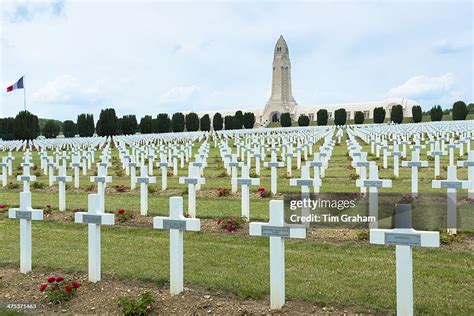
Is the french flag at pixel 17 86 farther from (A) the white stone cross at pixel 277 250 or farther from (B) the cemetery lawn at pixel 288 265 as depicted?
(A) the white stone cross at pixel 277 250

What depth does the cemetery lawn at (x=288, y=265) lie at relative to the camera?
473 centimetres

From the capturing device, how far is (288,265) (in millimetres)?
5871

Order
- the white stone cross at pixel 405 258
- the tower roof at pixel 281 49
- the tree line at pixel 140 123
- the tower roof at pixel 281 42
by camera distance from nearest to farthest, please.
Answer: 1. the white stone cross at pixel 405 258
2. the tree line at pixel 140 123
3. the tower roof at pixel 281 49
4. the tower roof at pixel 281 42

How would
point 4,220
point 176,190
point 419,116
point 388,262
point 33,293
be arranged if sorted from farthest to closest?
point 419,116, point 176,190, point 4,220, point 388,262, point 33,293

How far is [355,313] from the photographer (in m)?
4.31

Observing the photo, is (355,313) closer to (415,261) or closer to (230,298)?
(230,298)

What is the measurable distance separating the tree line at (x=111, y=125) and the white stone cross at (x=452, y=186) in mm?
36006

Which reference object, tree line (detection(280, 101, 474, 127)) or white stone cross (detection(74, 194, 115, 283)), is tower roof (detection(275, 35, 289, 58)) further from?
white stone cross (detection(74, 194, 115, 283))

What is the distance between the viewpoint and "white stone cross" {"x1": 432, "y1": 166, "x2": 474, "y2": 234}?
23.1 ft

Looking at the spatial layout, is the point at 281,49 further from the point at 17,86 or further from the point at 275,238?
the point at 275,238

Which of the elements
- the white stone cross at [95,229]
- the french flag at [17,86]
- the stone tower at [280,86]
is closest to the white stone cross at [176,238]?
the white stone cross at [95,229]

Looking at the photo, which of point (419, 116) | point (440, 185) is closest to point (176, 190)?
point (440, 185)

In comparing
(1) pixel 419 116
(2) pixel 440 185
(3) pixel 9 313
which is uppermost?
(1) pixel 419 116

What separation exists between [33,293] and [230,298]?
2.00 m
